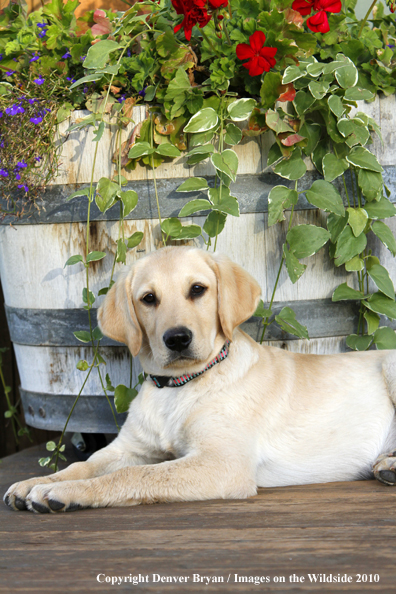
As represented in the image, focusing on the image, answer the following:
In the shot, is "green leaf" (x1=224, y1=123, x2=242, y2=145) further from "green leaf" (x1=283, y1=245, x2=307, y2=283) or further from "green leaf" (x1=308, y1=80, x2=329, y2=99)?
"green leaf" (x1=283, y1=245, x2=307, y2=283)

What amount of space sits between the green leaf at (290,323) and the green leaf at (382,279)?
1.29 feet

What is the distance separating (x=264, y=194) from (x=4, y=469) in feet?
6.56

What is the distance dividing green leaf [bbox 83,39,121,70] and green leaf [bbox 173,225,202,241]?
78 centimetres

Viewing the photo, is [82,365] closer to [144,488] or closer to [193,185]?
[144,488]

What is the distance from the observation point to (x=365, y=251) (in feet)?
8.45

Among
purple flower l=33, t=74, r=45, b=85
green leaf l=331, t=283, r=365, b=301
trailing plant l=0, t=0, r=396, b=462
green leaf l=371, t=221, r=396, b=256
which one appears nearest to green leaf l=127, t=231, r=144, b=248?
trailing plant l=0, t=0, r=396, b=462

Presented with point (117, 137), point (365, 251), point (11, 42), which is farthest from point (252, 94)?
point (11, 42)

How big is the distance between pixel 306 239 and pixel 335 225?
184 millimetres

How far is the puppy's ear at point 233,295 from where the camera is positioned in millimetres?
2189

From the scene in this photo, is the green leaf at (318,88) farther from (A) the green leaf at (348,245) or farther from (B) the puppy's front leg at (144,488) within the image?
(B) the puppy's front leg at (144,488)

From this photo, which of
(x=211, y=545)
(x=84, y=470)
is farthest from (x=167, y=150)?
(x=211, y=545)

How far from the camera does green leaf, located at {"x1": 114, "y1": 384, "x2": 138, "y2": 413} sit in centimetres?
253

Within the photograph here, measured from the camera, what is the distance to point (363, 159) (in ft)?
7.61

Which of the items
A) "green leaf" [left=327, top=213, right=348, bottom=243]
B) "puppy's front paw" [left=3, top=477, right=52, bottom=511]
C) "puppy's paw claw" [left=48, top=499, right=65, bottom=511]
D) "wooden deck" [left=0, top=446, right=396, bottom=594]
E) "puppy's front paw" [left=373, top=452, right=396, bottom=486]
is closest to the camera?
"wooden deck" [left=0, top=446, right=396, bottom=594]
